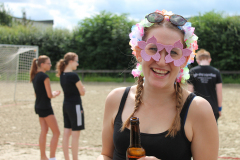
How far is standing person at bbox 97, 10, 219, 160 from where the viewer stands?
1.51 m

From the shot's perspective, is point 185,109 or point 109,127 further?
point 109,127

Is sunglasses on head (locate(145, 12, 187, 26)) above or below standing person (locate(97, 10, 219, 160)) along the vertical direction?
above

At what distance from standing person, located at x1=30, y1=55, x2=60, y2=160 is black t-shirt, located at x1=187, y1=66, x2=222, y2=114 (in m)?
2.77

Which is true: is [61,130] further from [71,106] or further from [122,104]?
[122,104]

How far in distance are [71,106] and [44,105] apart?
1.78ft

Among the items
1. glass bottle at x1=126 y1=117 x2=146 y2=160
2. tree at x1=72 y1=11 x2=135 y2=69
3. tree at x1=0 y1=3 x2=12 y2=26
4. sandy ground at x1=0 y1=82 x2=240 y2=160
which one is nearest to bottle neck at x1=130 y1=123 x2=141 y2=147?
glass bottle at x1=126 y1=117 x2=146 y2=160

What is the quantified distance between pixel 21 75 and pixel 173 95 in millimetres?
10538

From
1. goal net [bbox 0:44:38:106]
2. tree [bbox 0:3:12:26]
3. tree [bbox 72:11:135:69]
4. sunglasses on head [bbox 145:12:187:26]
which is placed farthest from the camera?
tree [bbox 0:3:12:26]

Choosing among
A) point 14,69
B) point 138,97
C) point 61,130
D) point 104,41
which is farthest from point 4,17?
point 138,97

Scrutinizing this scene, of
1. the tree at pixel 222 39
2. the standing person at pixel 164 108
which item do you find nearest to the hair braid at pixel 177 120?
the standing person at pixel 164 108

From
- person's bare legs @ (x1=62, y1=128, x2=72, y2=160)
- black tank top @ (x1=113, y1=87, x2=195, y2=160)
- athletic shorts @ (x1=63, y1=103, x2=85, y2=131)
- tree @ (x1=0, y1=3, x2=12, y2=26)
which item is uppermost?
→ tree @ (x1=0, y1=3, x2=12, y2=26)

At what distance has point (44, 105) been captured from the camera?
4.51m

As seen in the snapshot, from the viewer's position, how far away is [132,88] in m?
1.91

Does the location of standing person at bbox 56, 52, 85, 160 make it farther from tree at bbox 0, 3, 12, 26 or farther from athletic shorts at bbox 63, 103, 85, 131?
tree at bbox 0, 3, 12, 26
